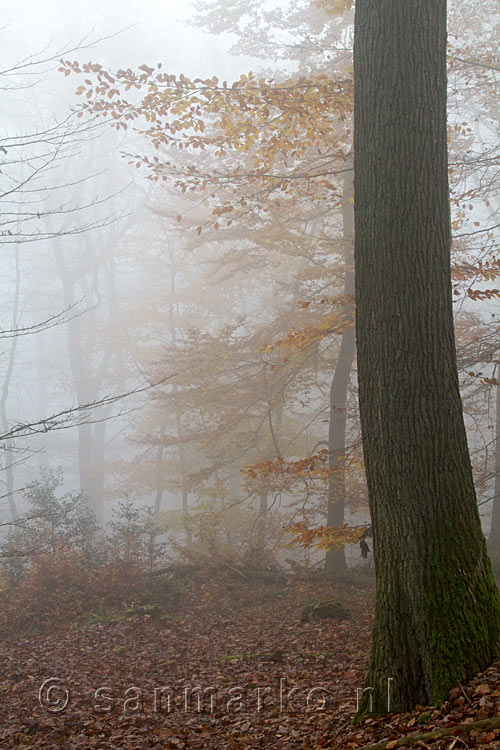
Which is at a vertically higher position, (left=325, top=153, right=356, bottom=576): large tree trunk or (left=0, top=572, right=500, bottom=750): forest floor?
(left=325, top=153, right=356, bottom=576): large tree trunk

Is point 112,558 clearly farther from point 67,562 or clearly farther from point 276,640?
point 276,640

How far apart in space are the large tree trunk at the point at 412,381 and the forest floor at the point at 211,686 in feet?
1.10

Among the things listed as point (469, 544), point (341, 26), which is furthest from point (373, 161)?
point (341, 26)

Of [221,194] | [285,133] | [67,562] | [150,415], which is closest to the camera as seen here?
[285,133]

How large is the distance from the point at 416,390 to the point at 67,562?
8531 mm

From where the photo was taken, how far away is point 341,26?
36.4 ft

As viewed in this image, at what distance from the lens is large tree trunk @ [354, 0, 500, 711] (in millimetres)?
3553

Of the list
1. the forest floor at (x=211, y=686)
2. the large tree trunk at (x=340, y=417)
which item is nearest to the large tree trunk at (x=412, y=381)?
the forest floor at (x=211, y=686)

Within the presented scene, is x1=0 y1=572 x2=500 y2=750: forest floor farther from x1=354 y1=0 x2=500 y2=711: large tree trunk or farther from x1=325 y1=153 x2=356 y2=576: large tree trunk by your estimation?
x1=325 y1=153 x2=356 y2=576: large tree trunk

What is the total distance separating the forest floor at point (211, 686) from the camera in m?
3.69
